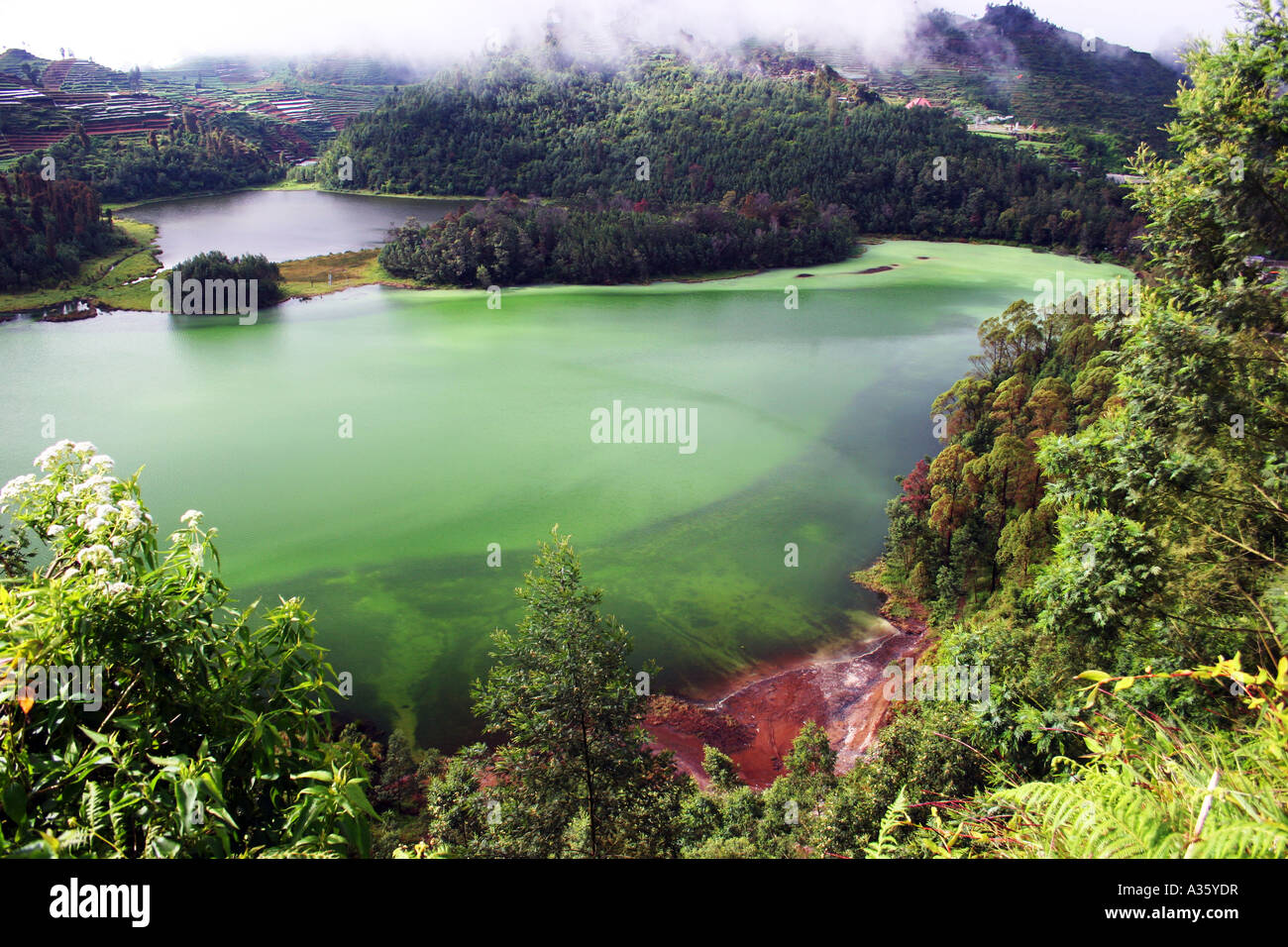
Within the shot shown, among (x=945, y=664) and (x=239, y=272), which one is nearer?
(x=945, y=664)

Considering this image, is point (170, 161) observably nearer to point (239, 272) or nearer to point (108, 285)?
point (108, 285)

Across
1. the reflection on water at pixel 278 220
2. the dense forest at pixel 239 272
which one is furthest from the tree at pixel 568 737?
the reflection on water at pixel 278 220

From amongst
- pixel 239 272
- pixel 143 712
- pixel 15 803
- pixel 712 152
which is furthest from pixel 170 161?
pixel 15 803

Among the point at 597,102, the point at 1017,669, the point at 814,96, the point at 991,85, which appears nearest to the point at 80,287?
the point at 1017,669

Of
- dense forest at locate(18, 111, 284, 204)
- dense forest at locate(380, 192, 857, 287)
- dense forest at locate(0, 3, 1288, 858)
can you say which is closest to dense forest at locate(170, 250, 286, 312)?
dense forest at locate(380, 192, 857, 287)

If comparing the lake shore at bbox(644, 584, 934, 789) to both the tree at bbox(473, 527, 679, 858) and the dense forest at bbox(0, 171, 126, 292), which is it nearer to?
the tree at bbox(473, 527, 679, 858)

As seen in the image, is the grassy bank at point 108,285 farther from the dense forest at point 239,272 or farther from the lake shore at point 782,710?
the lake shore at point 782,710

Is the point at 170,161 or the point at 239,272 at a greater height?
the point at 170,161
